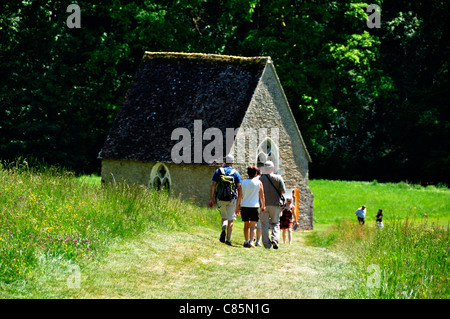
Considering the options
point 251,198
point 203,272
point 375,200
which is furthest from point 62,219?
→ point 375,200

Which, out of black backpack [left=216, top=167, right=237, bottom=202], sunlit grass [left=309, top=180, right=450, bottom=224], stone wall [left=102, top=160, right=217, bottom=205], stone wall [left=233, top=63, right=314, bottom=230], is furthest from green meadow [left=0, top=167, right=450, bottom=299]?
sunlit grass [left=309, top=180, right=450, bottom=224]

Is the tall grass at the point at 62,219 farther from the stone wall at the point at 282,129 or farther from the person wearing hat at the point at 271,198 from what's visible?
the stone wall at the point at 282,129

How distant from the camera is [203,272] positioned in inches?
494

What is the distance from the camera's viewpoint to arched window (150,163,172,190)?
Result: 2742cm

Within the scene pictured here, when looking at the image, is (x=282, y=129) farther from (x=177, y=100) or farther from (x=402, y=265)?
(x=402, y=265)

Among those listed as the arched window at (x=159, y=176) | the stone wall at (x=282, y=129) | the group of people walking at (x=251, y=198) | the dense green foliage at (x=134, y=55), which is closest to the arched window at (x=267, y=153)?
the stone wall at (x=282, y=129)

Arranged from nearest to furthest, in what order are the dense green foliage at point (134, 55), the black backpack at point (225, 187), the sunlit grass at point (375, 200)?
the black backpack at point (225, 187), the sunlit grass at point (375, 200), the dense green foliage at point (134, 55)

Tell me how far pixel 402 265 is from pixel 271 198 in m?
4.81

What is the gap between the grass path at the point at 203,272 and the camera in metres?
10.8

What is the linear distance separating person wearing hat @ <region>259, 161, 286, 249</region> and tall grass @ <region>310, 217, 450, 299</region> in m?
1.91

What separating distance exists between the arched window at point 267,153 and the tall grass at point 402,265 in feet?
35.8

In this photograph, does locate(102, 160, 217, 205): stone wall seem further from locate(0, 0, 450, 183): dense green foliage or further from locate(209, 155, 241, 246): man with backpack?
locate(0, 0, 450, 183): dense green foliage
